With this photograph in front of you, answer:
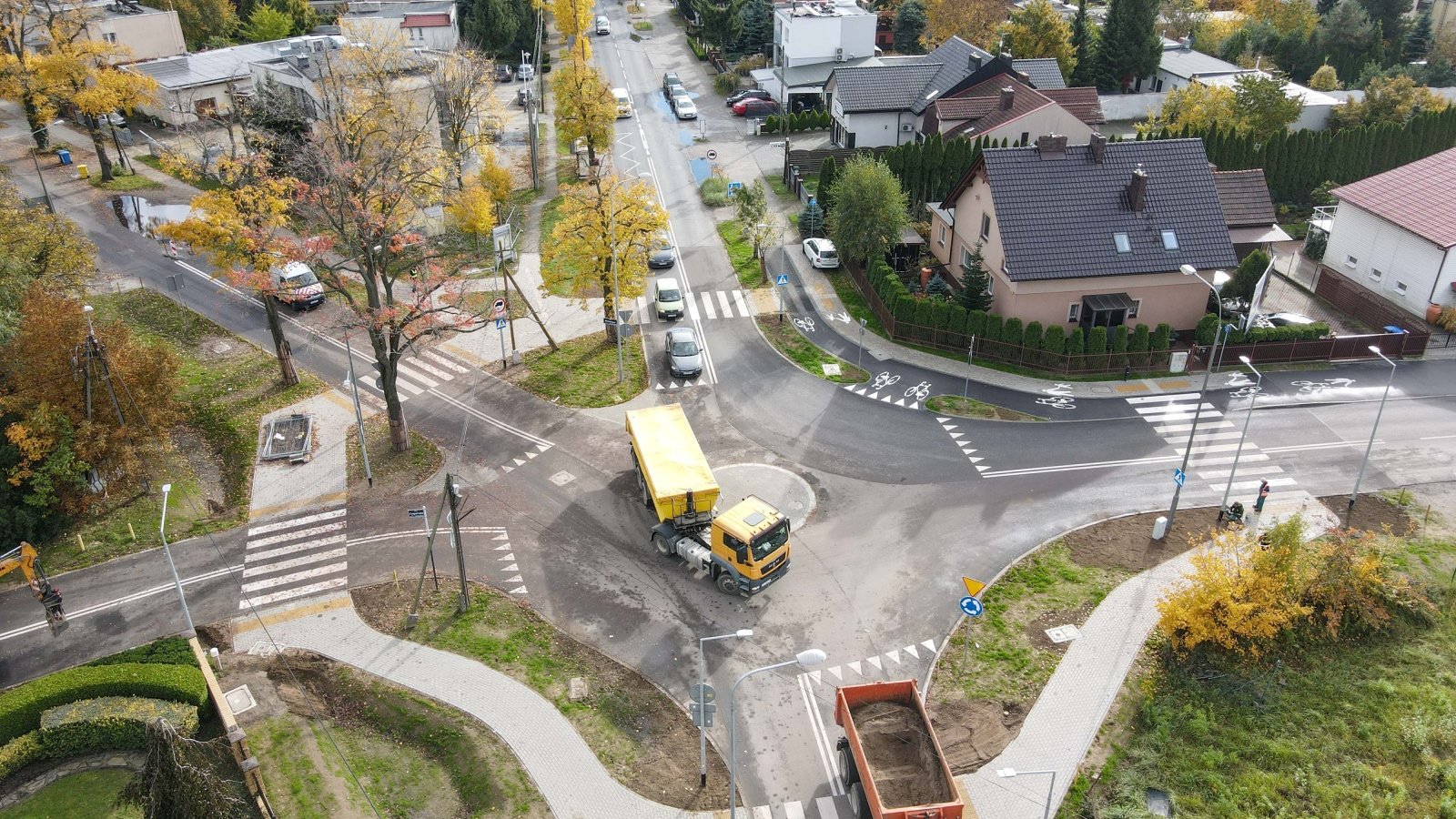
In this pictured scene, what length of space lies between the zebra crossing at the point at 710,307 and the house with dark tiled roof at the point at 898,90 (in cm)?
2338

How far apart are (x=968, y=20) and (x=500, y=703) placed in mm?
78516

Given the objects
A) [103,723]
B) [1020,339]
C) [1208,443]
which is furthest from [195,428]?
[1208,443]

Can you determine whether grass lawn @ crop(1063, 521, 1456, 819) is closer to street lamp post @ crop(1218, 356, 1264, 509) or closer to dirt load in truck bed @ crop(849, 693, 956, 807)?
dirt load in truck bed @ crop(849, 693, 956, 807)

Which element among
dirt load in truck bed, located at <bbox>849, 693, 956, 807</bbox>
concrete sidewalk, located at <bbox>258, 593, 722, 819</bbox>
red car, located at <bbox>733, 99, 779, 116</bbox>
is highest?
red car, located at <bbox>733, 99, 779, 116</bbox>

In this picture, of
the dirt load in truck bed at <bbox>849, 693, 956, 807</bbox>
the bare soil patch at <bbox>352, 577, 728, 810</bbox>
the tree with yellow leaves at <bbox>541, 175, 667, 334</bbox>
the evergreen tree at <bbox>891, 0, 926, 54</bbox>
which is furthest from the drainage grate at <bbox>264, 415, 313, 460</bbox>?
the evergreen tree at <bbox>891, 0, 926, 54</bbox>

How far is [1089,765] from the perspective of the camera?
26984mm

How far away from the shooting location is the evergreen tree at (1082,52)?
8375 centimetres

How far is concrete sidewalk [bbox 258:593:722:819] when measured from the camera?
26.4m

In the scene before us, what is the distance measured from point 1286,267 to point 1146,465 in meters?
24.8

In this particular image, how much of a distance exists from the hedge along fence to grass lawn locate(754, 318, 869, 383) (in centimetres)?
401

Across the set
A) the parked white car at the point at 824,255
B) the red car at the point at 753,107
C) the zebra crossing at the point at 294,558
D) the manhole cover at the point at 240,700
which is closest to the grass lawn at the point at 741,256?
the parked white car at the point at 824,255

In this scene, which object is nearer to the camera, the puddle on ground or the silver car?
the silver car

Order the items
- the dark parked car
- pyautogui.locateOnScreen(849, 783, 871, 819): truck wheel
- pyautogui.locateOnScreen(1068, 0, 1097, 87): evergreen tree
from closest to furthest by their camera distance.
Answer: pyautogui.locateOnScreen(849, 783, 871, 819): truck wheel, pyautogui.locateOnScreen(1068, 0, 1097, 87): evergreen tree, the dark parked car

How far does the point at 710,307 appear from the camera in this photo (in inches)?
2111
